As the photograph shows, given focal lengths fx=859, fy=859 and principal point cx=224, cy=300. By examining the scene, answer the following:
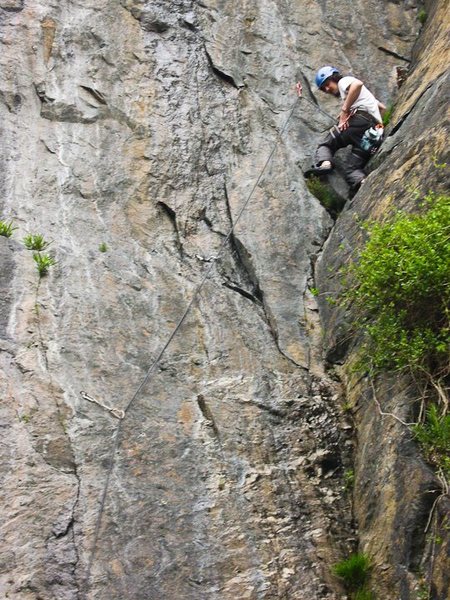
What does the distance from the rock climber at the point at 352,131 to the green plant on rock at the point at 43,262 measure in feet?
11.5

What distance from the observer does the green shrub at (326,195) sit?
405 inches

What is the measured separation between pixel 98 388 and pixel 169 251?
211 centimetres

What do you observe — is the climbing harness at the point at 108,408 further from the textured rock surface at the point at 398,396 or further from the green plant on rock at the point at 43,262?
the textured rock surface at the point at 398,396

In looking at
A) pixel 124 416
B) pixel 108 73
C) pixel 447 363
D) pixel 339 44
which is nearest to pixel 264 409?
pixel 124 416

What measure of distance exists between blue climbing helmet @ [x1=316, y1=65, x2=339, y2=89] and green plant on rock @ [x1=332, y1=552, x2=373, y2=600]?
635 centimetres

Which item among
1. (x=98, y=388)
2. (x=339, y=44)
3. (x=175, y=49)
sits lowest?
(x=98, y=388)

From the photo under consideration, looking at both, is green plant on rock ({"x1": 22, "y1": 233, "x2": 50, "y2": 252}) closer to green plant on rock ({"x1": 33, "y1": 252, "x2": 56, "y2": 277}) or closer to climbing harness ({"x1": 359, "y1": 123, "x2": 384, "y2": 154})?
green plant on rock ({"x1": 33, "y1": 252, "x2": 56, "y2": 277})

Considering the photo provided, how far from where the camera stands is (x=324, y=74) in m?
10.9

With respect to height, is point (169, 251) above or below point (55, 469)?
above

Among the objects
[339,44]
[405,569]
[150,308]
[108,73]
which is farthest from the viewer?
[339,44]

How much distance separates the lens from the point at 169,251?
9523 millimetres

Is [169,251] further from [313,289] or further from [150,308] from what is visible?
[313,289]

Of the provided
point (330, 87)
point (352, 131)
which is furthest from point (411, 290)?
point (330, 87)

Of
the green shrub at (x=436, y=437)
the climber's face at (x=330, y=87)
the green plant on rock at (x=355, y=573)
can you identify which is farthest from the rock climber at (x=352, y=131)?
the green plant on rock at (x=355, y=573)
